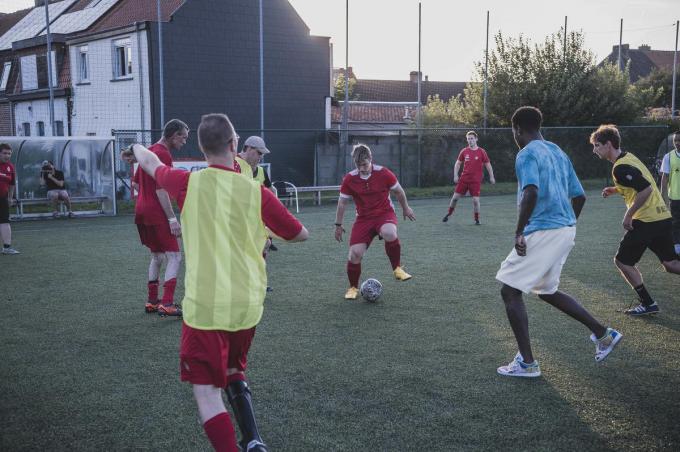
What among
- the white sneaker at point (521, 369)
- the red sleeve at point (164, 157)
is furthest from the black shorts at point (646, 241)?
the red sleeve at point (164, 157)

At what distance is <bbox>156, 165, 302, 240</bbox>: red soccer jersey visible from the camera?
3.40m

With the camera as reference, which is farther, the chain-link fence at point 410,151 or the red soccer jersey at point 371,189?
the chain-link fence at point 410,151

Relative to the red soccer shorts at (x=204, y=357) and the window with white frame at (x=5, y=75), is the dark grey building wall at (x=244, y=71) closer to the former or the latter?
the window with white frame at (x=5, y=75)

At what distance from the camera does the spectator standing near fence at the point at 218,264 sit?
326cm

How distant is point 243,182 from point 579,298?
5.60 metres

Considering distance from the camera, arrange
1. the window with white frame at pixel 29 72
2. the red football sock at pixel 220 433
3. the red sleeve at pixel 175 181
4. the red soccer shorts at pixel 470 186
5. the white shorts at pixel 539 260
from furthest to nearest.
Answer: the window with white frame at pixel 29 72 → the red soccer shorts at pixel 470 186 → the white shorts at pixel 539 260 → the red sleeve at pixel 175 181 → the red football sock at pixel 220 433

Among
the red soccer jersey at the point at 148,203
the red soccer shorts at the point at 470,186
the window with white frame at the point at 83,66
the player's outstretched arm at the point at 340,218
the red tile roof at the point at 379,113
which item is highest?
the window with white frame at the point at 83,66

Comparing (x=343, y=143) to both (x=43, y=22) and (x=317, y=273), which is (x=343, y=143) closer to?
(x=317, y=273)

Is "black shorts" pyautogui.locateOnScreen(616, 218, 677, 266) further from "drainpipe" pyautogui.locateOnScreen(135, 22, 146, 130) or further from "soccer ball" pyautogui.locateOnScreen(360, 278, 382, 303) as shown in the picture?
"drainpipe" pyautogui.locateOnScreen(135, 22, 146, 130)

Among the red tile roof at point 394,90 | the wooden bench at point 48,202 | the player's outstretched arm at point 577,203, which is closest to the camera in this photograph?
the player's outstretched arm at point 577,203

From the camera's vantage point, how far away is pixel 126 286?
8789mm

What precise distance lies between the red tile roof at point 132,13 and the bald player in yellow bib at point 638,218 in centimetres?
2026

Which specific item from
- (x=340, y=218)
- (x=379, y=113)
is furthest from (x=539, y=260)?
(x=379, y=113)

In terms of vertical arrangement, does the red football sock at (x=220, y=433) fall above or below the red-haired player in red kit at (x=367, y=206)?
below
